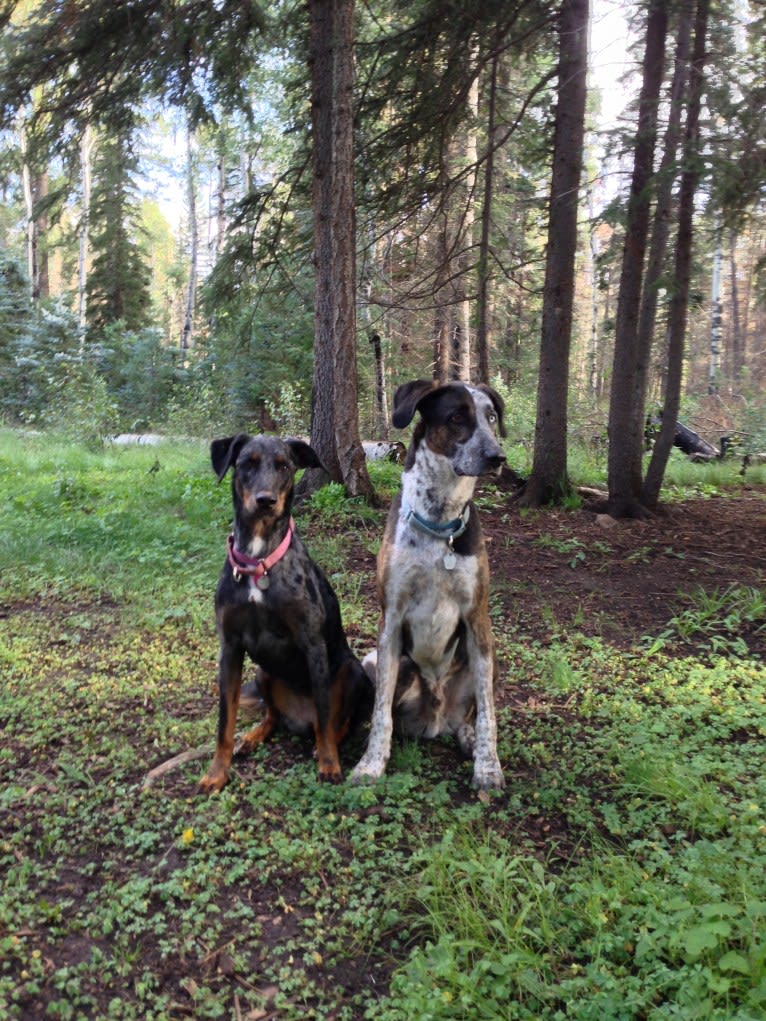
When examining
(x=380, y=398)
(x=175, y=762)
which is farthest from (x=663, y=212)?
(x=380, y=398)

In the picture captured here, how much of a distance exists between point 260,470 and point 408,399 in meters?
0.83

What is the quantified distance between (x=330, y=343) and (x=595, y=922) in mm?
7764

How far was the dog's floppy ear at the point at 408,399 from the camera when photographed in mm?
3764

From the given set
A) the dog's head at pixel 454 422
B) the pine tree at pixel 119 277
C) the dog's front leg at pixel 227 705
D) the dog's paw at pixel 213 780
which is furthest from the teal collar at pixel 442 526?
the pine tree at pixel 119 277

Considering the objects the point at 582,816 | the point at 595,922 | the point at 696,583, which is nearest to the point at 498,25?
the point at 696,583

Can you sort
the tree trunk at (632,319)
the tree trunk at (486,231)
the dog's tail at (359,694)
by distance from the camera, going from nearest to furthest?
the dog's tail at (359,694), the tree trunk at (632,319), the tree trunk at (486,231)

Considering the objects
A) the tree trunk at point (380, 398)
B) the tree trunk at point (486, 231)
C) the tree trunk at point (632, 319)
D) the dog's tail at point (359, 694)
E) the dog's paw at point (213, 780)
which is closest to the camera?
the dog's paw at point (213, 780)

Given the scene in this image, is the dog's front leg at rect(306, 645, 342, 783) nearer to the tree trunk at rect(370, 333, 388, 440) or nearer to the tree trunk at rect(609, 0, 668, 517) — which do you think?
the tree trunk at rect(609, 0, 668, 517)

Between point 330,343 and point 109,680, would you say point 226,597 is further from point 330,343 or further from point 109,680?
point 330,343

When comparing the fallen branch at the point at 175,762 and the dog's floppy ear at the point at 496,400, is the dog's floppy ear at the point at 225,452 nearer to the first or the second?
the dog's floppy ear at the point at 496,400

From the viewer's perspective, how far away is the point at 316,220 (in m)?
9.21

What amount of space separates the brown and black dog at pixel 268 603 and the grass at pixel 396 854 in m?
0.29

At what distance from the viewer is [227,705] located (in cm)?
373

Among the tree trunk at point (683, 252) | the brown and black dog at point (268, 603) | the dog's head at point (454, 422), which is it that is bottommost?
the brown and black dog at point (268, 603)
